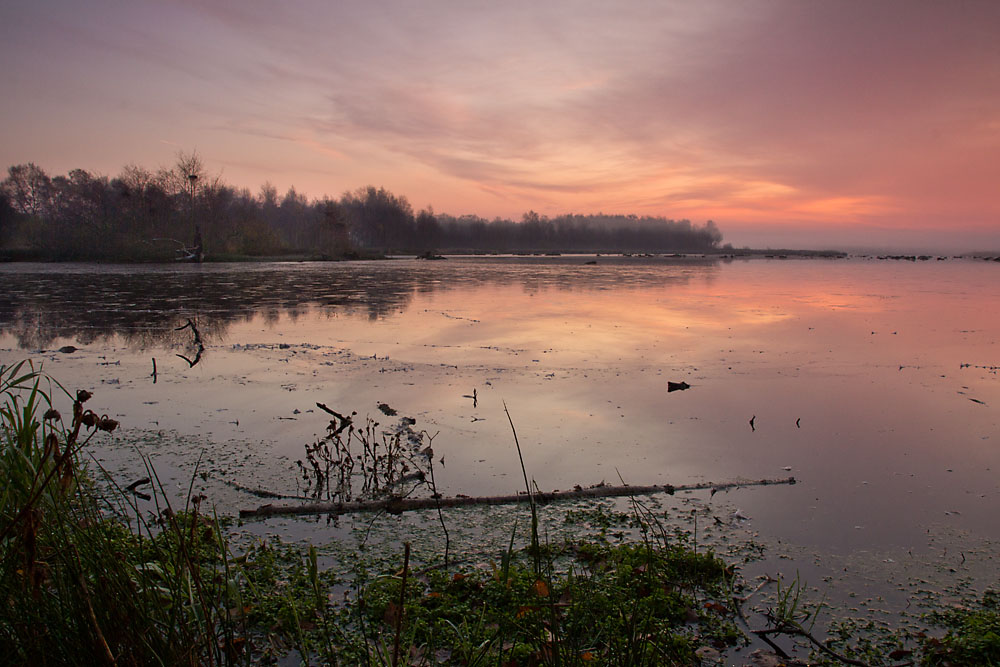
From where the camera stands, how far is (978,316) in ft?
57.6

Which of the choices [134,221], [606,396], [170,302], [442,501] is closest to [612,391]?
[606,396]

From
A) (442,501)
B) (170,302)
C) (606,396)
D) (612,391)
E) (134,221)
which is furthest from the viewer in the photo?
(134,221)

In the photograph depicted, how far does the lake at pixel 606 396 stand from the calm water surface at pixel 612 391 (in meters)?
0.03

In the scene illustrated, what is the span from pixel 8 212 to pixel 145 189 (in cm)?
1842

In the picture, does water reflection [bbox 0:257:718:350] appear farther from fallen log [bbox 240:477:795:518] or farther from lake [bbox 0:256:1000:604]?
fallen log [bbox 240:477:795:518]

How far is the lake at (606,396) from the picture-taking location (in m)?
4.99

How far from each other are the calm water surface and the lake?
0.11ft

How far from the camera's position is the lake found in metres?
4.99

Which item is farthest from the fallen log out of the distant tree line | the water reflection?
the distant tree line

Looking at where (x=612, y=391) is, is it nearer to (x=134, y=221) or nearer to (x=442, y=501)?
(x=442, y=501)

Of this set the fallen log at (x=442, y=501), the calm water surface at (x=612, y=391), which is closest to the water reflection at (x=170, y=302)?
the calm water surface at (x=612, y=391)

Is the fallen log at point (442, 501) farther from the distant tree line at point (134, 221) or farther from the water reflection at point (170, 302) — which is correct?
the distant tree line at point (134, 221)

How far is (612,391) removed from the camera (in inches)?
325

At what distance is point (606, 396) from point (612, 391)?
0.31m
